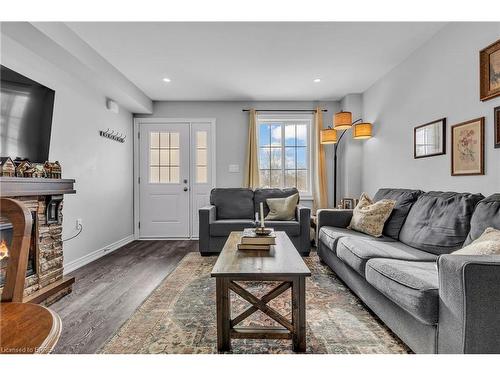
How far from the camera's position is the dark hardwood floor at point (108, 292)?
192 cm

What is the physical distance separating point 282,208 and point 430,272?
255cm

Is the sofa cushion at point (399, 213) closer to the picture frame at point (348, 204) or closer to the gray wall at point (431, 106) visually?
the gray wall at point (431, 106)

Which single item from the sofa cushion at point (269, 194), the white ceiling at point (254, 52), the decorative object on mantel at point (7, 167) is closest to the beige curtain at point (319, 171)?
the white ceiling at point (254, 52)

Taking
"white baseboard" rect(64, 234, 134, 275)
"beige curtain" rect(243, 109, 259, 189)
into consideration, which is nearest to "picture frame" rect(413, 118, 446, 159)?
"beige curtain" rect(243, 109, 259, 189)

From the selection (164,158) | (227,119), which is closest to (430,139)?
(227,119)

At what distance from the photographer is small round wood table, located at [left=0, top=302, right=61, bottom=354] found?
62 cm

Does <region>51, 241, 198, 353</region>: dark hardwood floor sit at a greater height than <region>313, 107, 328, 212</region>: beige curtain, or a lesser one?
lesser

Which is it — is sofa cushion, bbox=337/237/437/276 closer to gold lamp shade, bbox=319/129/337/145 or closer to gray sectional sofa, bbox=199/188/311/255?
gray sectional sofa, bbox=199/188/311/255

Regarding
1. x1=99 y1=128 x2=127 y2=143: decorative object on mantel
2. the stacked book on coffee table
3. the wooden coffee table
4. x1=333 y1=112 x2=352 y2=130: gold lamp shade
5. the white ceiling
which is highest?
the white ceiling

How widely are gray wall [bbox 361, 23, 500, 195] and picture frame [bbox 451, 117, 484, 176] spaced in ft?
0.15

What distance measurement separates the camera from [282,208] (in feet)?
13.8

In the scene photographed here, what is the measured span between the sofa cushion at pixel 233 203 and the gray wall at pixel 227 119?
2.43ft

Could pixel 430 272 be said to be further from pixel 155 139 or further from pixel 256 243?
pixel 155 139
